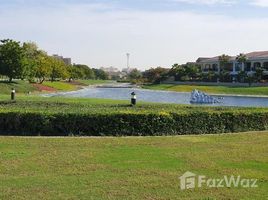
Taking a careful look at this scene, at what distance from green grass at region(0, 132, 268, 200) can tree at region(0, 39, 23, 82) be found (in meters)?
50.0

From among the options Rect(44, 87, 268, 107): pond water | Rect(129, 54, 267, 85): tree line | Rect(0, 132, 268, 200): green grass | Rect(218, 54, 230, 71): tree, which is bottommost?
Rect(44, 87, 268, 107): pond water

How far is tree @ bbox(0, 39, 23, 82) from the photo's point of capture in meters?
60.8

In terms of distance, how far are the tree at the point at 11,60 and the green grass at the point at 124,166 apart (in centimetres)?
5005

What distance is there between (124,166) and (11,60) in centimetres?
5407

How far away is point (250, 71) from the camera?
11012 cm

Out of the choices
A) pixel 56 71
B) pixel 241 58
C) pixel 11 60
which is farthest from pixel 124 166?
pixel 241 58

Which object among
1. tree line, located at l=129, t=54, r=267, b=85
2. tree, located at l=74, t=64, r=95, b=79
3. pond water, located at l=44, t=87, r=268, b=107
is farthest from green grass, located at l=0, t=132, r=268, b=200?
tree, located at l=74, t=64, r=95, b=79

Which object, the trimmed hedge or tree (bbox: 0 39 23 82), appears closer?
the trimmed hedge

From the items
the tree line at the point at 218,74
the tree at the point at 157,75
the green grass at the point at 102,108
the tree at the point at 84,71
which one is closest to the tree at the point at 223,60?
the tree line at the point at 218,74

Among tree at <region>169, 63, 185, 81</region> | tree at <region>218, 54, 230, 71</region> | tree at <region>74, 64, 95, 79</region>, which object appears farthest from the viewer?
tree at <region>74, 64, 95, 79</region>

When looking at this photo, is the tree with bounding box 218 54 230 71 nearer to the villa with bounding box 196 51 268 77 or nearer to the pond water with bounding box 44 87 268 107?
the villa with bounding box 196 51 268 77

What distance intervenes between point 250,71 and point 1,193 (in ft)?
351

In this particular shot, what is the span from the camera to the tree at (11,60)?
60.8m

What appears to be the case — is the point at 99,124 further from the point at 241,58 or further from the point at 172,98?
the point at 241,58
